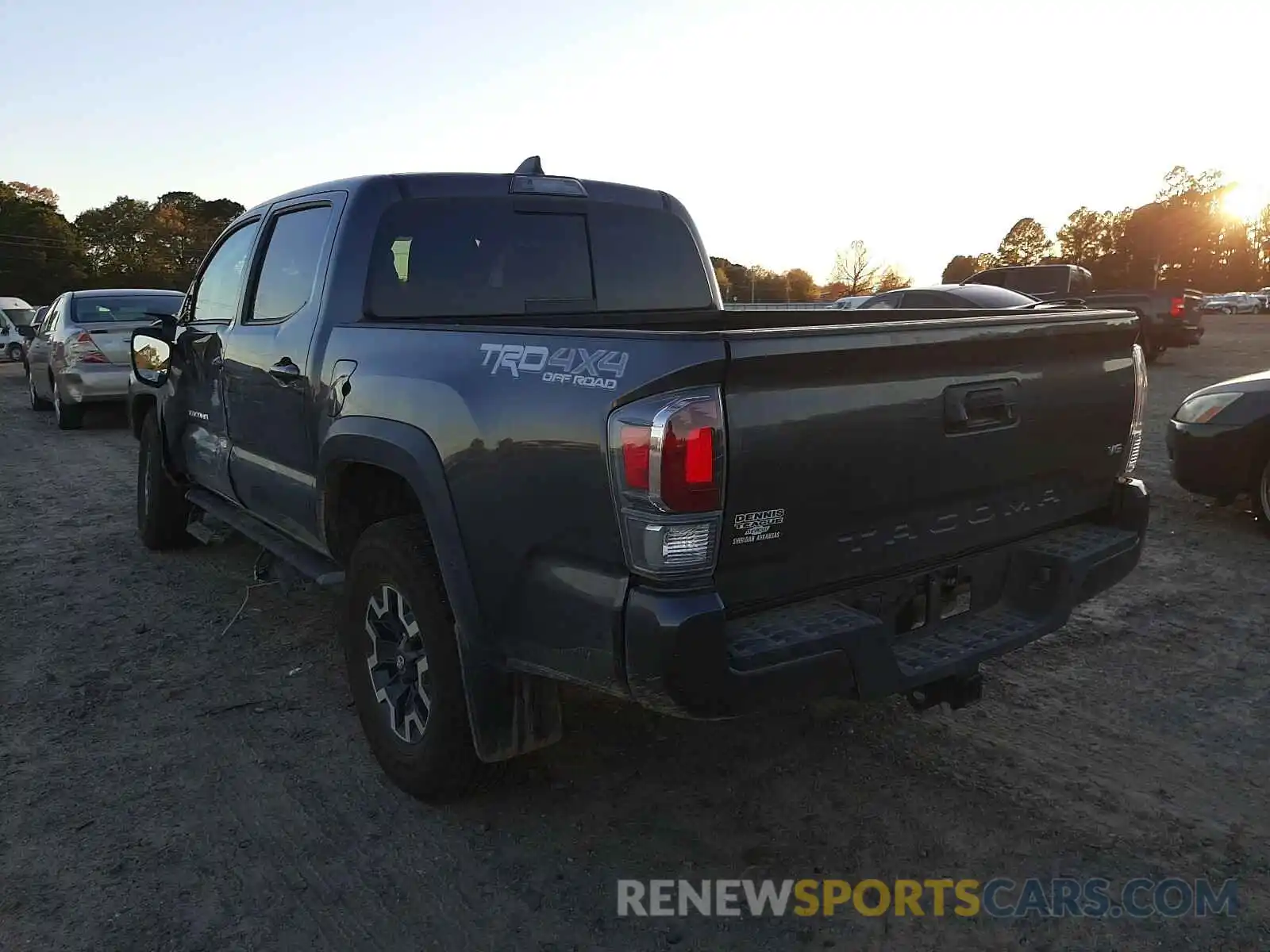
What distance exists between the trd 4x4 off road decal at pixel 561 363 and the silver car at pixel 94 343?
10432 millimetres

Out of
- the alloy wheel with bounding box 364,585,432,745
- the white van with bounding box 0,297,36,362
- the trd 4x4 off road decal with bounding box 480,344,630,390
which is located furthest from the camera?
the white van with bounding box 0,297,36,362

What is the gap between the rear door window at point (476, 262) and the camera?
3.67 meters

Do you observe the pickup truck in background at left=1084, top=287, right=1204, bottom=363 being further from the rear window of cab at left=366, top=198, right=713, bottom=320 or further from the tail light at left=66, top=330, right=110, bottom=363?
the tail light at left=66, top=330, right=110, bottom=363

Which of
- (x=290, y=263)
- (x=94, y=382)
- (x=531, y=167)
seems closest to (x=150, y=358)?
(x=290, y=263)

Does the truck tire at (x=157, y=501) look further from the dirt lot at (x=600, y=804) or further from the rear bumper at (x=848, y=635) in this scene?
the rear bumper at (x=848, y=635)

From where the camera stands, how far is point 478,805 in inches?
127

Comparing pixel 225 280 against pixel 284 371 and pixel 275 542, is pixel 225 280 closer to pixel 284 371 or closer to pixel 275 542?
pixel 284 371

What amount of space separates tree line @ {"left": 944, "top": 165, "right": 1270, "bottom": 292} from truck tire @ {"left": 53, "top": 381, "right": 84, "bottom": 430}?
74.3 m

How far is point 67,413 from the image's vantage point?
40.3 ft

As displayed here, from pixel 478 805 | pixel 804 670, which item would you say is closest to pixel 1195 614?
pixel 804 670

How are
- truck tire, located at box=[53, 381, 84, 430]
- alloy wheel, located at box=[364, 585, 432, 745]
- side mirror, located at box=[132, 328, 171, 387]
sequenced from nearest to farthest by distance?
1. alloy wheel, located at box=[364, 585, 432, 745]
2. side mirror, located at box=[132, 328, 171, 387]
3. truck tire, located at box=[53, 381, 84, 430]

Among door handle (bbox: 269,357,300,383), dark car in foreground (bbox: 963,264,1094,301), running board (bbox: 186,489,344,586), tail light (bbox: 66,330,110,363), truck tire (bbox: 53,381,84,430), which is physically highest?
dark car in foreground (bbox: 963,264,1094,301)

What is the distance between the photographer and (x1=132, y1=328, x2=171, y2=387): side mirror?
18.7 ft

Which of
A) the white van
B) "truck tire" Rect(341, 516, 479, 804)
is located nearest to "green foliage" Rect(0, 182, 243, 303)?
the white van
